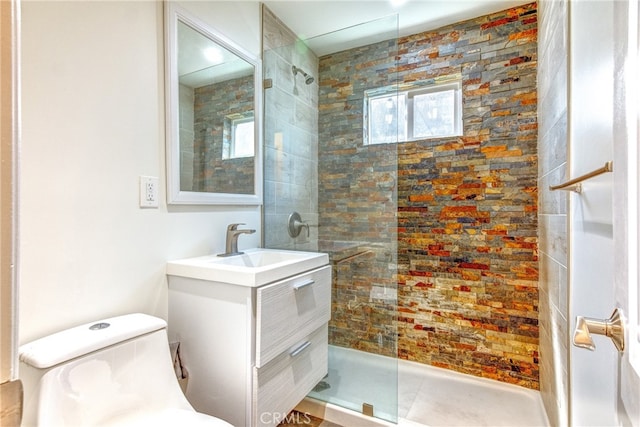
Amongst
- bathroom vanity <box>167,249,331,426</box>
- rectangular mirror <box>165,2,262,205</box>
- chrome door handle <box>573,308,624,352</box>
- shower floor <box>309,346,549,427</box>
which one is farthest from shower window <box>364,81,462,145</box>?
chrome door handle <box>573,308,624,352</box>

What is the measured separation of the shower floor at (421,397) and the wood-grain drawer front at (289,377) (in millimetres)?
199

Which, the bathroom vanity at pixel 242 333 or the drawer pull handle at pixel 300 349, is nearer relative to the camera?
the bathroom vanity at pixel 242 333

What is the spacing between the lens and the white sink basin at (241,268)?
1.15m

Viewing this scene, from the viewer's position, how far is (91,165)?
1.10m

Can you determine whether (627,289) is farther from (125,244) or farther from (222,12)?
(222,12)

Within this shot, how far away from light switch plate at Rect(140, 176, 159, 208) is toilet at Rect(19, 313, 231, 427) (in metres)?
0.46

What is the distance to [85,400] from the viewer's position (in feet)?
2.93

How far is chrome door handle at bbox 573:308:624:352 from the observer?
0.46m

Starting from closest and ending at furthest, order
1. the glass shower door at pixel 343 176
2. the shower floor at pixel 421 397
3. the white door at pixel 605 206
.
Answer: the white door at pixel 605 206 < the shower floor at pixel 421 397 < the glass shower door at pixel 343 176

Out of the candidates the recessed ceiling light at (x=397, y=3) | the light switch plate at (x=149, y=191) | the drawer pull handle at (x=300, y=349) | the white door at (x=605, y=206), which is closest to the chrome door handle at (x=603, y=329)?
the white door at (x=605, y=206)

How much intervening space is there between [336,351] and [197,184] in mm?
1250

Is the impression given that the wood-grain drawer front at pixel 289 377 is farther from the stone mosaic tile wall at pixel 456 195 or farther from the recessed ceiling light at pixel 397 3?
the recessed ceiling light at pixel 397 3

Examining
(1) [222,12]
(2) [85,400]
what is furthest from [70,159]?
(1) [222,12]

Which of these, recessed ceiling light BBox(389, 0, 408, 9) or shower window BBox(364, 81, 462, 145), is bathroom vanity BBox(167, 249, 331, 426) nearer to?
shower window BBox(364, 81, 462, 145)
